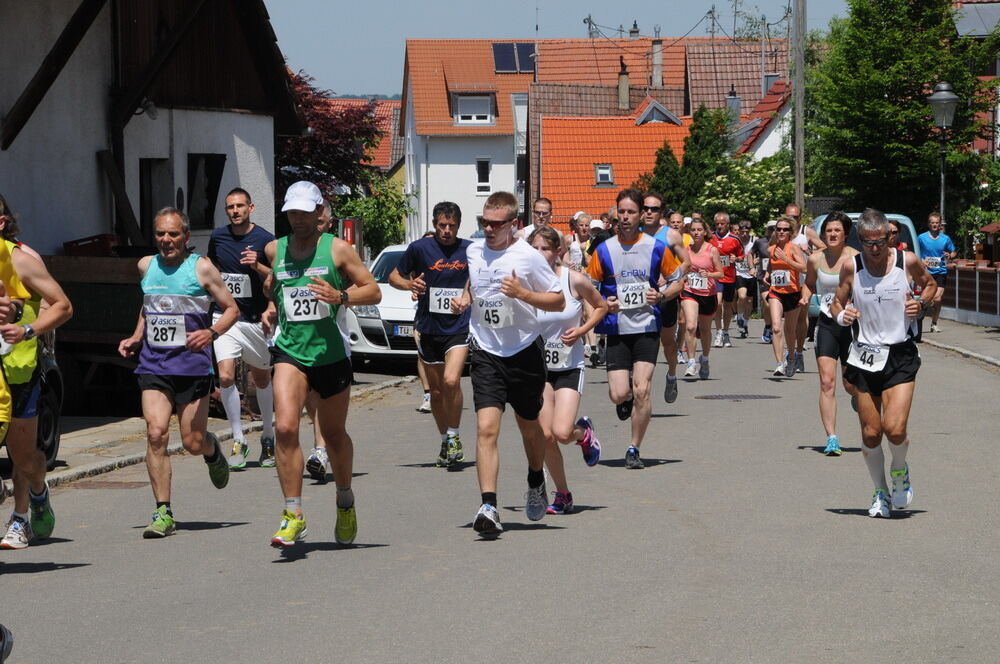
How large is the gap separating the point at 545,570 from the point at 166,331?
2.87 meters

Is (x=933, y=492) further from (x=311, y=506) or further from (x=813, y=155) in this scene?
(x=813, y=155)

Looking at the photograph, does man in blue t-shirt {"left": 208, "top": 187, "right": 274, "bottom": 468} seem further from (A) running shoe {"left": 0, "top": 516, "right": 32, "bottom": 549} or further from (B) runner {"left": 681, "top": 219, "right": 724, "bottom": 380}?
(B) runner {"left": 681, "top": 219, "right": 724, "bottom": 380}

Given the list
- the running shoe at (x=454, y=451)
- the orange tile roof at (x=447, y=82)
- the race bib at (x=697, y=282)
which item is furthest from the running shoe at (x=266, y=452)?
the orange tile roof at (x=447, y=82)

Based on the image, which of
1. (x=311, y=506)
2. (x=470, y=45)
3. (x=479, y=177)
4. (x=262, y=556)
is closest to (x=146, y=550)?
(x=262, y=556)

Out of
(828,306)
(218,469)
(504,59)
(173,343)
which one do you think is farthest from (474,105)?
(173,343)

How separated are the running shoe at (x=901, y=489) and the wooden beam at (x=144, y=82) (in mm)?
14239

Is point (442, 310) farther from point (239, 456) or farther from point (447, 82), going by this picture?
point (447, 82)

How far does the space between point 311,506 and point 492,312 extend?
2.10 m

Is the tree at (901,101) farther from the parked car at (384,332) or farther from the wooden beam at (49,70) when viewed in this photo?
the wooden beam at (49,70)

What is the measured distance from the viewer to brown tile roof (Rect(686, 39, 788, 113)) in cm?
8469

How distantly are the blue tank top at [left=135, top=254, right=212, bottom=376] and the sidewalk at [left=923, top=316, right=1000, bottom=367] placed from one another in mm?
14106

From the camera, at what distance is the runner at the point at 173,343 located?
951cm

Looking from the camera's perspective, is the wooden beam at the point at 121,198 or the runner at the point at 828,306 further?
the wooden beam at the point at 121,198

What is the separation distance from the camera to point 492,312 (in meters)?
9.45
